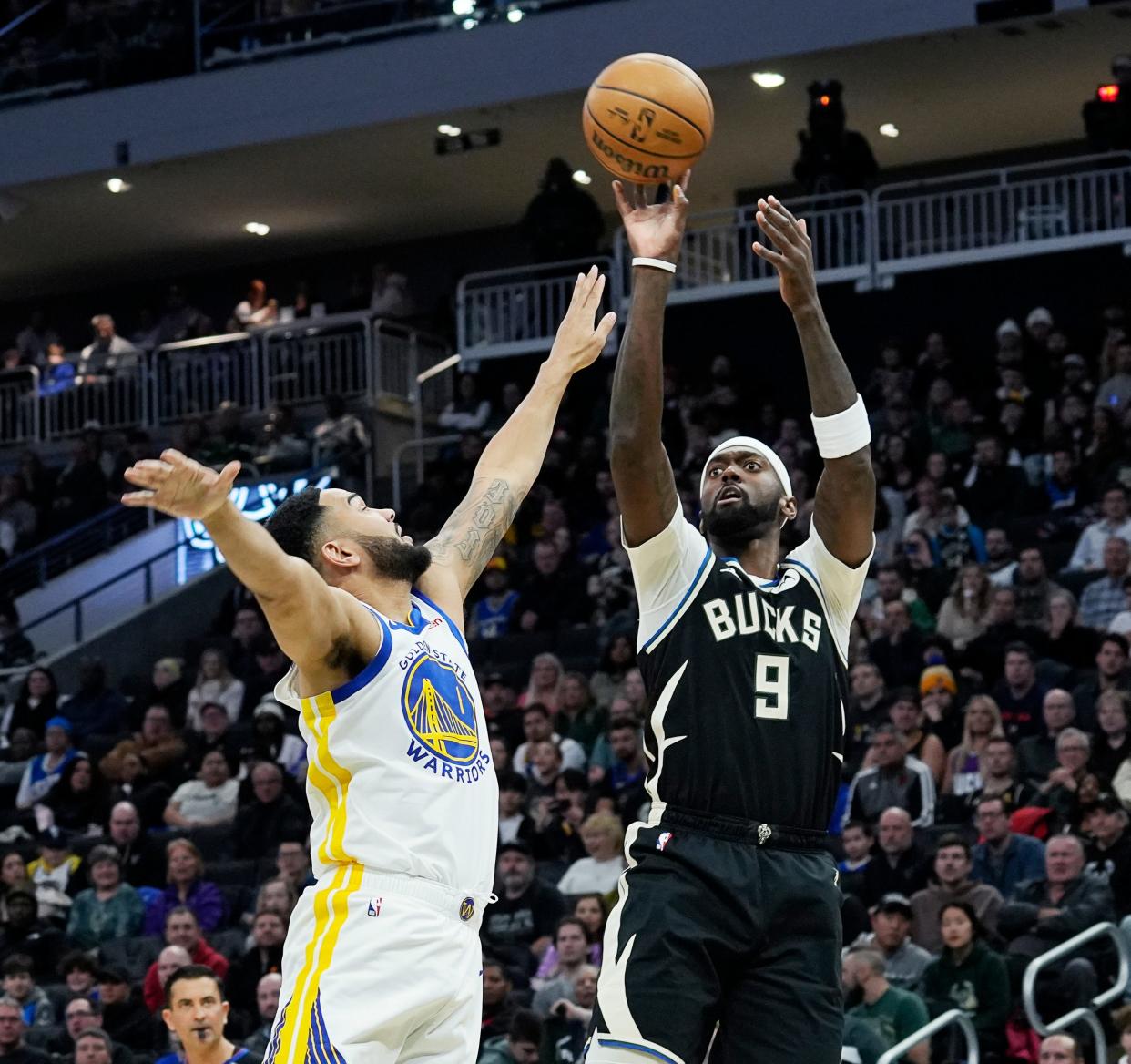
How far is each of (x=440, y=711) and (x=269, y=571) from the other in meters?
0.80

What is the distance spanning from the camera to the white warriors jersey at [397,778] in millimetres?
5621

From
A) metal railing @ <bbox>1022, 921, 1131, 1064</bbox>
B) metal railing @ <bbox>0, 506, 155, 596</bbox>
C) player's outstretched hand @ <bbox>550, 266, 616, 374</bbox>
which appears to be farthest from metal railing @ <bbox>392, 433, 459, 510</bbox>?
player's outstretched hand @ <bbox>550, 266, 616, 374</bbox>

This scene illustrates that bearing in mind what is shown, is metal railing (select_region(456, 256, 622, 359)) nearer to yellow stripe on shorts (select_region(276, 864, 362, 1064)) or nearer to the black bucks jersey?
the black bucks jersey

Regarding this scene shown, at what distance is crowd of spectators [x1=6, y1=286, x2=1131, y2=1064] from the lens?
11.4m

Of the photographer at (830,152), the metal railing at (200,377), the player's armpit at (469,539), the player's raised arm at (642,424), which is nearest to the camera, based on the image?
the player's raised arm at (642,424)

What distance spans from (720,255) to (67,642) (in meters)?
7.92

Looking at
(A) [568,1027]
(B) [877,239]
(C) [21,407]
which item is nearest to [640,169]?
→ (A) [568,1027]

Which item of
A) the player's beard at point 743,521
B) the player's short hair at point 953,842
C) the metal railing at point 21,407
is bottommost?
the player's short hair at point 953,842

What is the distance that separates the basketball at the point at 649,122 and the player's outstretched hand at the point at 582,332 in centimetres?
39

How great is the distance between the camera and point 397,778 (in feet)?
18.5

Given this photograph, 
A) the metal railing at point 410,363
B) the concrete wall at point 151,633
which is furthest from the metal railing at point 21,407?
the metal railing at point 410,363

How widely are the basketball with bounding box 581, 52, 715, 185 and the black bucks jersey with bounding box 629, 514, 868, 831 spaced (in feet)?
4.65

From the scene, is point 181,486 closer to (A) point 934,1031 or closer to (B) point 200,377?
(A) point 934,1031

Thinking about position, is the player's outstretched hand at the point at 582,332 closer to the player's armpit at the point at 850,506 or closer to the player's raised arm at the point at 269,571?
the player's armpit at the point at 850,506
